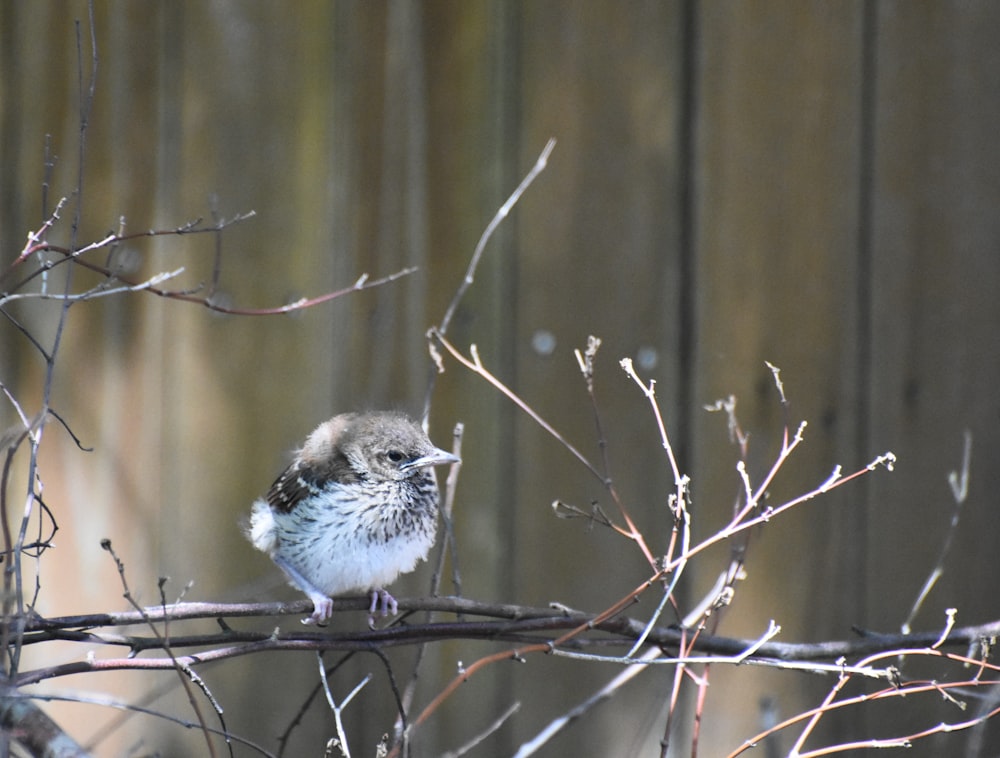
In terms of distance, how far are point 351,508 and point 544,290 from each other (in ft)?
2.46

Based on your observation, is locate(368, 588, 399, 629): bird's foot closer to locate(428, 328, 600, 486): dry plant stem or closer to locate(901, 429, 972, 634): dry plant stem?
locate(428, 328, 600, 486): dry plant stem

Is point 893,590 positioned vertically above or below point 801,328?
below

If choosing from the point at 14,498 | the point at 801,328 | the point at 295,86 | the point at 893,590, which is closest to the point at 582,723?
the point at 893,590

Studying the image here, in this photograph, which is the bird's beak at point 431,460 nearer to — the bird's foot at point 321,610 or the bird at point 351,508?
the bird at point 351,508

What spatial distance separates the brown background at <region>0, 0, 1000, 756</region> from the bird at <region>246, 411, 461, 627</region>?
114mm

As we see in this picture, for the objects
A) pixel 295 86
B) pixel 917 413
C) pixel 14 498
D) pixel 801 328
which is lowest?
pixel 14 498

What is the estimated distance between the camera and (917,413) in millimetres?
3113

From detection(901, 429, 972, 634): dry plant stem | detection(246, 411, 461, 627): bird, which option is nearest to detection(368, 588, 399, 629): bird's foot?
detection(246, 411, 461, 627): bird

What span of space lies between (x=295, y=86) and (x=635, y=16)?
896 mm

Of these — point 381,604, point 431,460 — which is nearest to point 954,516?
point 431,460

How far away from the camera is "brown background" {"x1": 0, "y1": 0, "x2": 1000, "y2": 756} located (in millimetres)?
2959

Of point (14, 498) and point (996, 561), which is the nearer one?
point (14, 498)

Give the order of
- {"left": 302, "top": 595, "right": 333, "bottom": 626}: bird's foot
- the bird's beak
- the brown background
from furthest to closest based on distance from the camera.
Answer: the brown background < the bird's beak < {"left": 302, "top": 595, "right": 333, "bottom": 626}: bird's foot

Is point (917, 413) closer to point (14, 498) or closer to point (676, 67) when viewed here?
point (676, 67)
